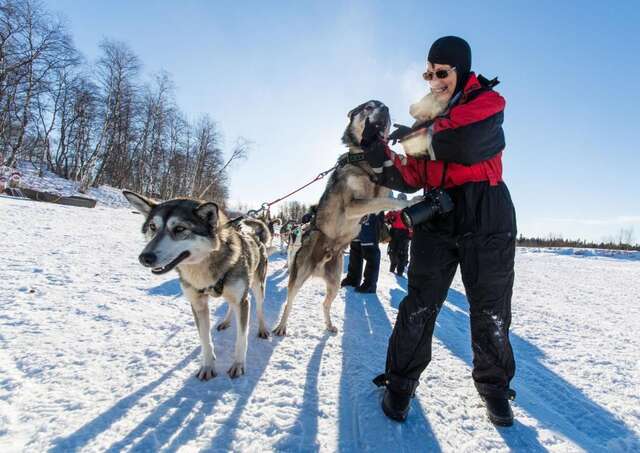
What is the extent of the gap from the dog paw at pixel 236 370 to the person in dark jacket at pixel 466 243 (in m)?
1.02

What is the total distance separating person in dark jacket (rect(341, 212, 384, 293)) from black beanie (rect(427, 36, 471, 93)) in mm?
3382

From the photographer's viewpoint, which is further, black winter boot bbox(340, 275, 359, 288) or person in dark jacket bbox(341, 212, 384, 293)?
black winter boot bbox(340, 275, 359, 288)

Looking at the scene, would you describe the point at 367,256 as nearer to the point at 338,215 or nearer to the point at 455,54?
the point at 338,215

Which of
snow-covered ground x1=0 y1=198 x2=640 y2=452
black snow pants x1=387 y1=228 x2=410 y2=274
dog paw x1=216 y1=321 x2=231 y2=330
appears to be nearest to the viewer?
snow-covered ground x1=0 y1=198 x2=640 y2=452

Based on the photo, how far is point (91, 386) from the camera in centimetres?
190

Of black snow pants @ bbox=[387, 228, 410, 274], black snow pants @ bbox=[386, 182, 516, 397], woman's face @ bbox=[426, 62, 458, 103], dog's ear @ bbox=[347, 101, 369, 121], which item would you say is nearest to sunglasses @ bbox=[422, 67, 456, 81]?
woman's face @ bbox=[426, 62, 458, 103]

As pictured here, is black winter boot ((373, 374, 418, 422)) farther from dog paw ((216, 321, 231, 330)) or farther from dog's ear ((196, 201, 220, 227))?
dog paw ((216, 321, 231, 330))

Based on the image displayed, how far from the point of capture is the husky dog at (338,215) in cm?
353

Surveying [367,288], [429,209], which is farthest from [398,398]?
[367,288]

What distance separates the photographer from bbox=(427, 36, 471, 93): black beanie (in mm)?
1953

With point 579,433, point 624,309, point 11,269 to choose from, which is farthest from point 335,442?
point 624,309

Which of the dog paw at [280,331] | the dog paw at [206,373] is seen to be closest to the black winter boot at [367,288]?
the dog paw at [280,331]

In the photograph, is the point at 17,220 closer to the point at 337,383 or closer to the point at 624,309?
the point at 337,383

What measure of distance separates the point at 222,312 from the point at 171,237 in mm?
1808
